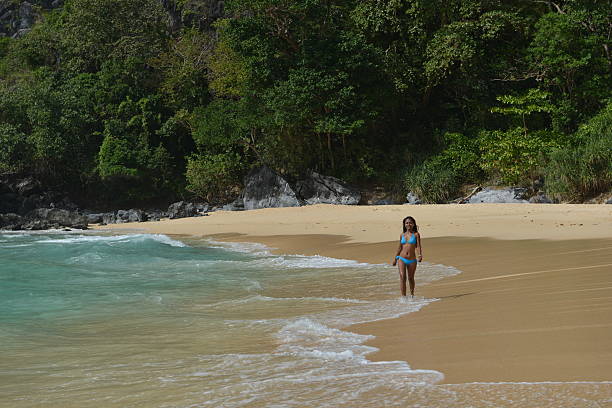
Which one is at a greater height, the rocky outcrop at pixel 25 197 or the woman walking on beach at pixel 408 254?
the rocky outcrop at pixel 25 197

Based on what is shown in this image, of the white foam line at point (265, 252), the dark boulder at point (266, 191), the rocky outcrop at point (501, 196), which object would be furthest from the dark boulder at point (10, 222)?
the rocky outcrop at point (501, 196)

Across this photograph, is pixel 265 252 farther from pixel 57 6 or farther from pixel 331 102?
pixel 57 6

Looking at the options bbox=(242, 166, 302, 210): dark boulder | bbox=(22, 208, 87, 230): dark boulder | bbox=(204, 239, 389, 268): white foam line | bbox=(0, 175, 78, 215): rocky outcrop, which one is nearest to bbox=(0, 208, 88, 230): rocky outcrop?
bbox=(22, 208, 87, 230): dark boulder

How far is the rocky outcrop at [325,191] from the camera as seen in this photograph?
76.3ft

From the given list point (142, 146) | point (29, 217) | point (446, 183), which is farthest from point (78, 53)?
point (446, 183)

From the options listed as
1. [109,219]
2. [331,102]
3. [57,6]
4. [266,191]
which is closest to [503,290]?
[331,102]

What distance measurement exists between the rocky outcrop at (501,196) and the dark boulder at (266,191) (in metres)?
6.97

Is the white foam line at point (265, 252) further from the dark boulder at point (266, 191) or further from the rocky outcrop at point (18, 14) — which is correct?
the rocky outcrop at point (18, 14)

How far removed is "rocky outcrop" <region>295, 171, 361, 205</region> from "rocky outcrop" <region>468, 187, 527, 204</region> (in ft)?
16.2

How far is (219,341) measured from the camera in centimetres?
497

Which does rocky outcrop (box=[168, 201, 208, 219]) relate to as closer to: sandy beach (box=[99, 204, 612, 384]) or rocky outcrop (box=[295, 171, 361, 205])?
rocky outcrop (box=[295, 171, 361, 205])

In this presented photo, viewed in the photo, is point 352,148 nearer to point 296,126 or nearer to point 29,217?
point 296,126

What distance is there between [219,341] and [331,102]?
18.2 meters

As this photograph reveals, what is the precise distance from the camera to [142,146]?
29.2 m
